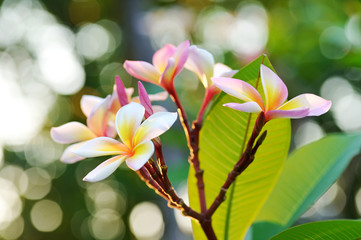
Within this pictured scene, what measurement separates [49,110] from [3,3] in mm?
1562

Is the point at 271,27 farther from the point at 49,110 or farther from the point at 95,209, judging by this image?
the point at 95,209

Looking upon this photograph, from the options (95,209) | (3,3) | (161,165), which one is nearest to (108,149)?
(161,165)

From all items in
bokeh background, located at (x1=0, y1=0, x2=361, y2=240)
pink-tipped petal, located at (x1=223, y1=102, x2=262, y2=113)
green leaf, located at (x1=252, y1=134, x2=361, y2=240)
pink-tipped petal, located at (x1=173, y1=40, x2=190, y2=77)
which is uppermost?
pink-tipped petal, located at (x1=223, y1=102, x2=262, y2=113)

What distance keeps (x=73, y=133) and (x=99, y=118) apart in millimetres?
47

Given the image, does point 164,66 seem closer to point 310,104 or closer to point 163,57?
point 163,57

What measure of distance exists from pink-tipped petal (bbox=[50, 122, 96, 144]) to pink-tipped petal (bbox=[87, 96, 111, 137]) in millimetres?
12

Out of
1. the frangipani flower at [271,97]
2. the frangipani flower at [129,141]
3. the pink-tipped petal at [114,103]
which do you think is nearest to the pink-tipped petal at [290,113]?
the frangipani flower at [271,97]

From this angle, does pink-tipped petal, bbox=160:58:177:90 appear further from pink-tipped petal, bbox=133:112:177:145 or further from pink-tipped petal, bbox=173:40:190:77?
pink-tipped petal, bbox=133:112:177:145

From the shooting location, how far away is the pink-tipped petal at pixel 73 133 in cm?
63

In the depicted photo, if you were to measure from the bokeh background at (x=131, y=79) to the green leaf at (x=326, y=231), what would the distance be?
0.68 m

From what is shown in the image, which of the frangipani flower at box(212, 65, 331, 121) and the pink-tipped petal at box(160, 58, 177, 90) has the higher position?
the frangipani flower at box(212, 65, 331, 121)

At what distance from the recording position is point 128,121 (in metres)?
0.51

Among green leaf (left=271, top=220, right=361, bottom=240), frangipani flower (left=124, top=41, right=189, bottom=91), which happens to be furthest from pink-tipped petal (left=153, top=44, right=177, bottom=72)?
green leaf (left=271, top=220, right=361, bottom=240)

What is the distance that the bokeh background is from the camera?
2242 millimetres
